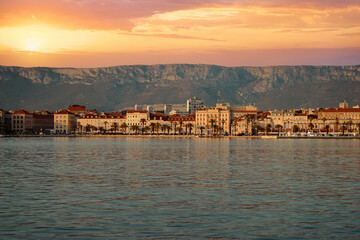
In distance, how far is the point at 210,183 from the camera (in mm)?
37938

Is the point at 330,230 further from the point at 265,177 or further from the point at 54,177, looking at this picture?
the point at 54,177

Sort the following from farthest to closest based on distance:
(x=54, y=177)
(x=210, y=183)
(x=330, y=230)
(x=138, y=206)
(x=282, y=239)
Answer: (x=54, y=177), (x=210, y=183), (x=138, y=206), (x=330, y=230), (x=282, y=239)

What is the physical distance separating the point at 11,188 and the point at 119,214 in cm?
1169

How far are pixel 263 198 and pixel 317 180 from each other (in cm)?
1108

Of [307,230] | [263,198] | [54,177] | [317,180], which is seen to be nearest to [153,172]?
[54,177]

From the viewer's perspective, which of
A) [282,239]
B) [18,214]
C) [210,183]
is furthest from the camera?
[210,183]

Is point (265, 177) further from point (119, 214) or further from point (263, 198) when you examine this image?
point (119, 214)

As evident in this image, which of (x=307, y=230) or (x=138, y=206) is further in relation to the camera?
(x=138, y=206)

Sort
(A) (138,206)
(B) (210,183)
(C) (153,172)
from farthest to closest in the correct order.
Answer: (C) (153,172)
(B) (210,183)
(A) (138,206)

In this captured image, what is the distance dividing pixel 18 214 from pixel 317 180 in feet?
72.9

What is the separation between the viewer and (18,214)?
2536cm

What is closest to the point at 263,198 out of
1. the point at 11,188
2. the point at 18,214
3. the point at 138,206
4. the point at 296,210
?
the point at 296,210

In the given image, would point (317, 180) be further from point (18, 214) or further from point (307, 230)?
point (18, 214)

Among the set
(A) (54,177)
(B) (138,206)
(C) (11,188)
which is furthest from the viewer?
(A) (54,177)
